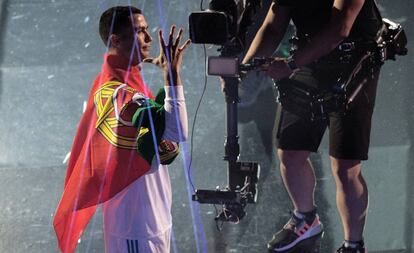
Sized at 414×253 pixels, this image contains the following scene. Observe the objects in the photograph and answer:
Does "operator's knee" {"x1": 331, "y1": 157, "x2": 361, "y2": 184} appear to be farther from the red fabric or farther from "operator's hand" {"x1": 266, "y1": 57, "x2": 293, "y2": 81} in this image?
the red fabric

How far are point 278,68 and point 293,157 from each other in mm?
670

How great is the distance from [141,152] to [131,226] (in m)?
0.35

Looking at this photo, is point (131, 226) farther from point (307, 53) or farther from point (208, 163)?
point (208, 163)

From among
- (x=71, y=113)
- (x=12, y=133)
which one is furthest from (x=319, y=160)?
(x=12, y=133)

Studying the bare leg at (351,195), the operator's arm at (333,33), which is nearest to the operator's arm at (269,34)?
the operator's arm at (333,33)

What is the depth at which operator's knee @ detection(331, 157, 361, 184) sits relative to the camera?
12.7ft

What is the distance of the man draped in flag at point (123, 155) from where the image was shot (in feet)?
10.4

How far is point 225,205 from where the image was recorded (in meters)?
3.93

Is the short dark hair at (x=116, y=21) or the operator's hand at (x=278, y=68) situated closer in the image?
the short dark hair at (x=116, y=21)

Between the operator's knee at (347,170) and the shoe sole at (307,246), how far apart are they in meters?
0.47

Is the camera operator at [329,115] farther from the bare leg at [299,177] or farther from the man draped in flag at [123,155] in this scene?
the man draped in flag at [123,155]

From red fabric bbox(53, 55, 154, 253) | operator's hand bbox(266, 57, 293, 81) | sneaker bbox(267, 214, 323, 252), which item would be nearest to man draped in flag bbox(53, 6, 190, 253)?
red fabric bbox(53, 55, 154, 253)

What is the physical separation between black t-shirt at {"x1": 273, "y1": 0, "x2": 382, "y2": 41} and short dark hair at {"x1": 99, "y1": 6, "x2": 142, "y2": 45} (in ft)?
3.32

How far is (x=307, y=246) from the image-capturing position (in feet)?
13.6
